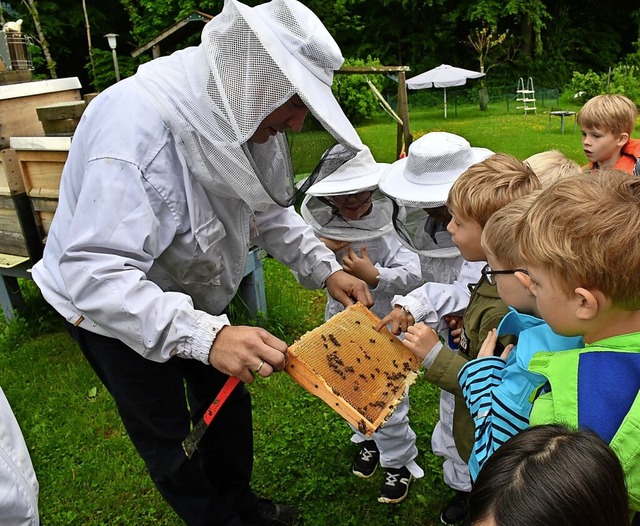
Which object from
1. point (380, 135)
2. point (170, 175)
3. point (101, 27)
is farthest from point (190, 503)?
point (101, 27)

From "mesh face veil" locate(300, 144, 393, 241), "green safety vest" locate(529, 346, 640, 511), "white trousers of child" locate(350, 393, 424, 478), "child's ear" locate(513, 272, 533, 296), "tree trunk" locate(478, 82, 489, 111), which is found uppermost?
"child's ear" locate(513, 272, 533, 296)

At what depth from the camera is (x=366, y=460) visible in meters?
3.12

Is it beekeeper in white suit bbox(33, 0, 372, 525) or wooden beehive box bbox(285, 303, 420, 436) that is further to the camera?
wooden beehive box bbox(285, 303, 420, 436)

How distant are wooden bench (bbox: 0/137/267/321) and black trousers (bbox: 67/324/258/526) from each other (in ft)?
6.17

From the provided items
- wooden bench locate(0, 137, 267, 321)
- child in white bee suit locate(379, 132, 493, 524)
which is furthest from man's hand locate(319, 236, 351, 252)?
wooden bench locate(0, 137, 267, 321)

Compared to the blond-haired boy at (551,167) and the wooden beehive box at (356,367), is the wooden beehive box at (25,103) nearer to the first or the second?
the wooden beehive box at (356,367)

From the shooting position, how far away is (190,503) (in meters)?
2.35

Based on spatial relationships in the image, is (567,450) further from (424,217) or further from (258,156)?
(424,217)

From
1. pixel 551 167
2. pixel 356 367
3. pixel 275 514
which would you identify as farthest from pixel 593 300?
pixel 275 514

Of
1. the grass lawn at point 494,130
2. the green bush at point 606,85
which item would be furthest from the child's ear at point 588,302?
the green bush at point 606,85

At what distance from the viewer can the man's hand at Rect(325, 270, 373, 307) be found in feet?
8.38

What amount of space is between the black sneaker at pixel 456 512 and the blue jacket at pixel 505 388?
1.20 metres

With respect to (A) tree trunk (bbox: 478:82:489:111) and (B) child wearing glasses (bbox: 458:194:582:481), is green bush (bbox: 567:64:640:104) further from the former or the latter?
(B) child wearing glasses (bbox: 458:194:582:481)

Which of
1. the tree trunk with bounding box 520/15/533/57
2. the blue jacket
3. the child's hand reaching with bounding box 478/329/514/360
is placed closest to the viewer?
the blue jacket
